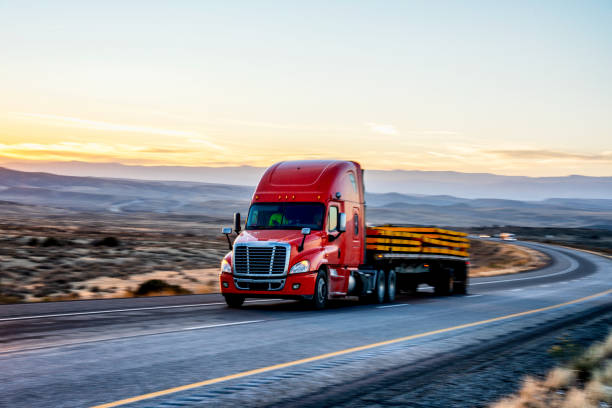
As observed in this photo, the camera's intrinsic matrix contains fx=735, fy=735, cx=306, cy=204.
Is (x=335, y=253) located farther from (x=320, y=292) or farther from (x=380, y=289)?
(x=380, y=289)

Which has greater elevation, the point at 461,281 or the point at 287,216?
the point at 287,216

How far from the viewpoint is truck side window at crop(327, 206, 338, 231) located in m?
18.0

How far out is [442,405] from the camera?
24.0 feet

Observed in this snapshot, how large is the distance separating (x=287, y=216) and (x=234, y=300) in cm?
239

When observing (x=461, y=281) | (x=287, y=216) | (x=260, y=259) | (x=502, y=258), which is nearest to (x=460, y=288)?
(x=461, y=281)

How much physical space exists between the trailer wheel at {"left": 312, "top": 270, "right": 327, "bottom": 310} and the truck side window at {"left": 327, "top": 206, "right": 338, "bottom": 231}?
1.22 metres

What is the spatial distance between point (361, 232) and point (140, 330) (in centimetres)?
876

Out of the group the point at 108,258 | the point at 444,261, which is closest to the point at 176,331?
the point at 444,261

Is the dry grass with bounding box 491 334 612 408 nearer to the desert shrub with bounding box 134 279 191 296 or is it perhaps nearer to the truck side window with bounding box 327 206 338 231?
the truck side window with bounding box 327 206 338 231

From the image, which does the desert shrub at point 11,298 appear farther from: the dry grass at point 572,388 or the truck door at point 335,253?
the dry grass at point 572,388

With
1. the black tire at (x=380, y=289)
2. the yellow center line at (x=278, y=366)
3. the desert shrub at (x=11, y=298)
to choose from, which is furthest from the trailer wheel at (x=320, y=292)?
the desert shrub at (x=11, y=298)

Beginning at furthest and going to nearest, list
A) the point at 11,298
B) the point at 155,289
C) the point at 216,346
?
1. the point at 155,289
2. the point at 11,298
3. the point at 216,346

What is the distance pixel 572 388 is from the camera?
8000mm

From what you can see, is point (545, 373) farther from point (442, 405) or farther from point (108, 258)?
point (108, 258)
